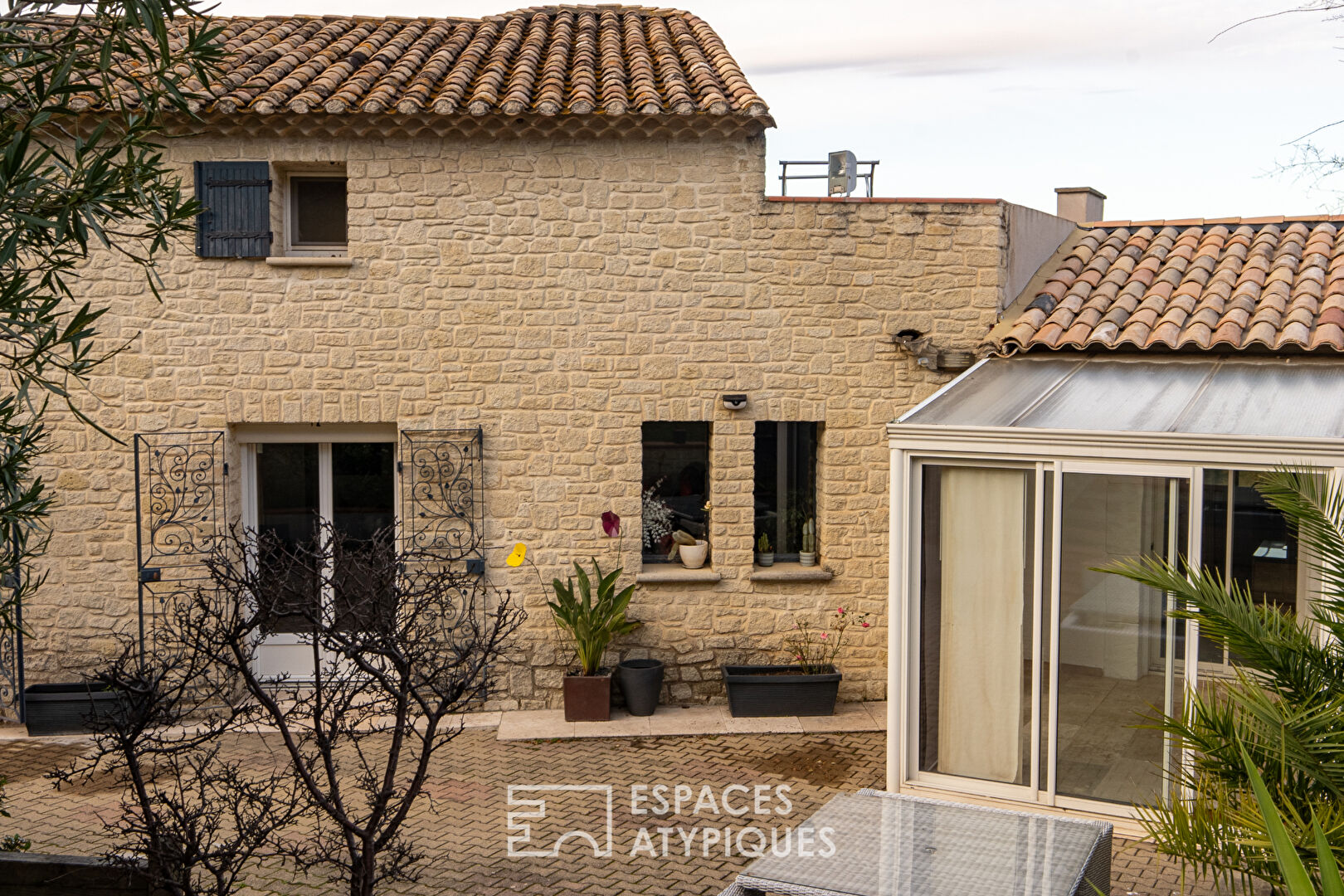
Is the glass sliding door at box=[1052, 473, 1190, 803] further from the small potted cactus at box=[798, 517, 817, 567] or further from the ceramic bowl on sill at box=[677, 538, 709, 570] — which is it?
the ceramic bowl on sill at box=[677, 538, 709, 570]

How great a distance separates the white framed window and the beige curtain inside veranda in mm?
5918

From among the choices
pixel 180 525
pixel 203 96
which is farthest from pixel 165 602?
pixel 203 96

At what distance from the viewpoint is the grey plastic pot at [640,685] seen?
1009cm

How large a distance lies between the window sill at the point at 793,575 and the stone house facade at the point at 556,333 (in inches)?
1.3

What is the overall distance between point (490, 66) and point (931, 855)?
8.25 metres

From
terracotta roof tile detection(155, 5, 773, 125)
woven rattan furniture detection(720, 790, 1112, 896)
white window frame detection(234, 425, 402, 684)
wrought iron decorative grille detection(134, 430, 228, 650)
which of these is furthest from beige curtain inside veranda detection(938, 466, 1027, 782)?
wrought iron decorative grille detection(134, 430, 228, 650)

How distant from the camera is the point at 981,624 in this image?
8.13 m

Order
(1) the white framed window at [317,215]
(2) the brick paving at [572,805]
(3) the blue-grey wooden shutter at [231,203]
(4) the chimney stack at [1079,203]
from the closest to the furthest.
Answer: (2) the brick paving at [572,805] → (3) the blue-grey wooden shutter at [231,203] → (1) the white framed window at [317,215] → (4) the chimney stack at [1079,203]

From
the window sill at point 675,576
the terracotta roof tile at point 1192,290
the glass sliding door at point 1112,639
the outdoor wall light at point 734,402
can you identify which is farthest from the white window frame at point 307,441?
the glass sliding door at point 1112,639

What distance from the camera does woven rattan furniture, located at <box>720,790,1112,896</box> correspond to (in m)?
5.33

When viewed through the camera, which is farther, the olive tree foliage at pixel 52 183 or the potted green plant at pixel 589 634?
the potted green plant at pixel 589 634

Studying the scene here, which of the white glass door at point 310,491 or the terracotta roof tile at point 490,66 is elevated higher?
the terracotta roof tile at point 490,66

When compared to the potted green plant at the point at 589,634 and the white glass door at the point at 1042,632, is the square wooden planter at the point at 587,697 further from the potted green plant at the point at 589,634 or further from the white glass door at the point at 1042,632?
the white glass door at the point at 1042,632

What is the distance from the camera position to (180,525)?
33.2 feet
